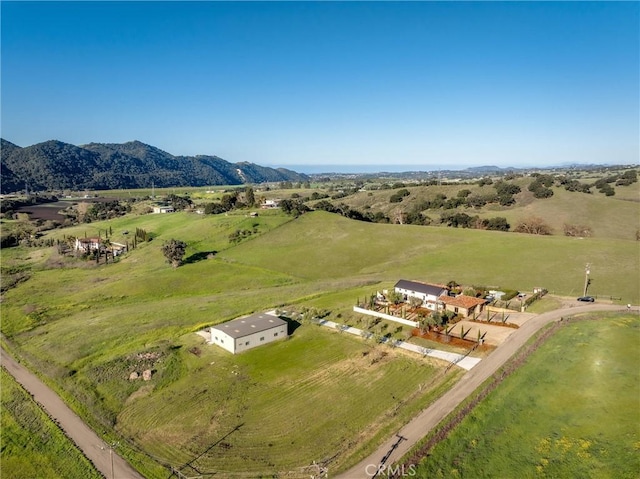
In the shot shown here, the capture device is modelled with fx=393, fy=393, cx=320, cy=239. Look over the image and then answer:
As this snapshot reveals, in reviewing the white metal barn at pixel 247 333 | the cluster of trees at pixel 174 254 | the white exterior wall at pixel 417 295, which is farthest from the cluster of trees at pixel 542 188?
the white metal barn at pixel 247 333

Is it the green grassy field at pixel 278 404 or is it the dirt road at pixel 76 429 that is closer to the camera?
the dirt road at pixel 76 429

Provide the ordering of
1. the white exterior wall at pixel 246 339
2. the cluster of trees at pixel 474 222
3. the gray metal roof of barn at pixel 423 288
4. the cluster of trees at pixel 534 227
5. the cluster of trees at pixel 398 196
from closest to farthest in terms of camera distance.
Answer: the white exterior wall at pixel 246 339
the gray metal roof of barn at pixel 423 288
the cluster of trees at pixel 534 227
the cluster of trees at pixel 474 222
the cluster of trees at pixel 398 196

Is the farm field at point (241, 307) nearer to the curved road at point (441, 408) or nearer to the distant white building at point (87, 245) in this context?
the curved road at point (441, 408)

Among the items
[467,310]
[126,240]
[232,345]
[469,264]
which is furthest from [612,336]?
[126,240]

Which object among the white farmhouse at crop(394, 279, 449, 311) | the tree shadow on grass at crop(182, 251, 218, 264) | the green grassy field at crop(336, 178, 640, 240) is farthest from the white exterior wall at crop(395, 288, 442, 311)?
the green grassy field at crop(336, 178, 640, 240)

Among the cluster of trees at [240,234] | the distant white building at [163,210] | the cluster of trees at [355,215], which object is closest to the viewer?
the cluster of trees at [240,234]

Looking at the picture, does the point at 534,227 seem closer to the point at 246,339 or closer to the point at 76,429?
the point at 246,339
